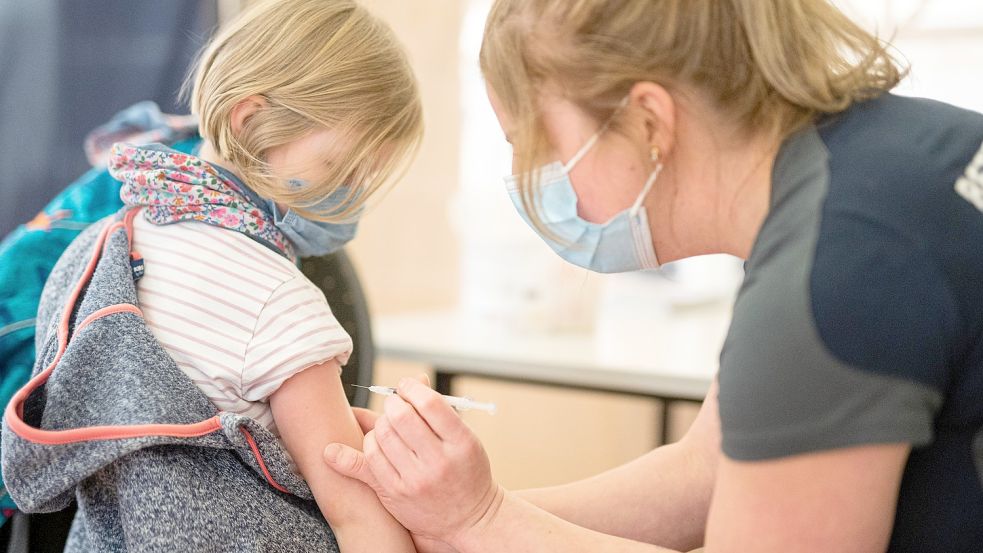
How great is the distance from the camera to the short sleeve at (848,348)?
2.32ft

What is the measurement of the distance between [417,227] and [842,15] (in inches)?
73.1

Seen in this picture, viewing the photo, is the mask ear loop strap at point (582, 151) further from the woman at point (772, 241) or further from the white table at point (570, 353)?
the white table at point (570, 353)

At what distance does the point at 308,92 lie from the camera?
1031 mm

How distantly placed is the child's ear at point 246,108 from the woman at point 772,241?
28 cm

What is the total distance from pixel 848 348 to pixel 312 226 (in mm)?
632

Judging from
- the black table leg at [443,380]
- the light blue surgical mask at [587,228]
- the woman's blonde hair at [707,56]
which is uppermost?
the woman's blonde hair at [707,56]

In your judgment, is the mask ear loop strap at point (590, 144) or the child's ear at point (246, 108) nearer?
the mask ear loop strap at point (590, 144)

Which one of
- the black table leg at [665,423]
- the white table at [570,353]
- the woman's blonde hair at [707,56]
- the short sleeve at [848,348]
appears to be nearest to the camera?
the short sleeve at [848,348]

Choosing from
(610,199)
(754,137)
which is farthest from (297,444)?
(754,137)

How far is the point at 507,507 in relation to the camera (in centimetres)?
104

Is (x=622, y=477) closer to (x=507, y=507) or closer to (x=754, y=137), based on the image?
(x=507, y=507)

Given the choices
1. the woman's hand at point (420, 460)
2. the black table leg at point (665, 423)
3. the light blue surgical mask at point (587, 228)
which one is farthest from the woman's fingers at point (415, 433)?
the black table leg at point (665, 423)

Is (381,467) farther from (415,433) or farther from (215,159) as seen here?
(215,159)

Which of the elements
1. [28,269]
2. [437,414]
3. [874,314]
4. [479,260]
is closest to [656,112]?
[874,314]
